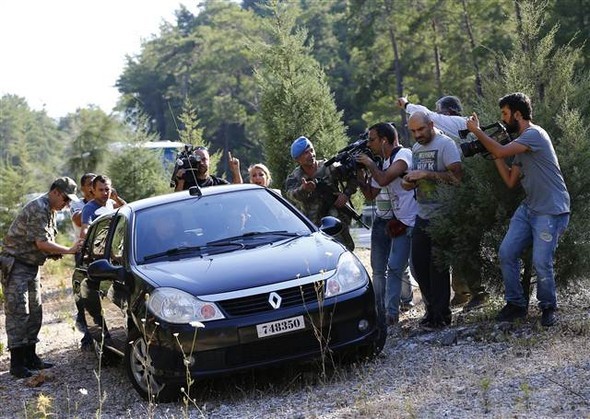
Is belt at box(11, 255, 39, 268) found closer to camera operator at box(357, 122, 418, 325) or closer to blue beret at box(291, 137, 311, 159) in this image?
blue beret at box(291, 137, 311, 159)

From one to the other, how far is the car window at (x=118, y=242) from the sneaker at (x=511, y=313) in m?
3.32

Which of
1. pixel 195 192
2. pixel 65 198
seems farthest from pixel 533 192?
pixel 65 198

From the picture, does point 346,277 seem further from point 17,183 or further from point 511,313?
point 17,183

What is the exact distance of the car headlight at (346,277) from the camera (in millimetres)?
6637

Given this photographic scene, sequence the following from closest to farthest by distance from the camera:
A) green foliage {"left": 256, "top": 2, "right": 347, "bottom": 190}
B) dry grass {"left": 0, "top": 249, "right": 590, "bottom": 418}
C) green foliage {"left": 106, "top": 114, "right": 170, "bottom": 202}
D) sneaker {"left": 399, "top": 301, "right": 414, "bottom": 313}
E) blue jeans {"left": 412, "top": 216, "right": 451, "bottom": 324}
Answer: dry grass {"left": 0, "top": 249, "right": 590, "bottom": 418}
blue jeans {"left": 412, "top": 216, "right": 451, "bottom": 324}
sneaker {"left": 399, "top": 301, "right": 414, "bottom": 313}
green foliage {"left": 256, "top": 2, "right": 347, "bottom": 190}
green foliage {"left": 106, "top": 114, "right": 170, "bottom": 202}

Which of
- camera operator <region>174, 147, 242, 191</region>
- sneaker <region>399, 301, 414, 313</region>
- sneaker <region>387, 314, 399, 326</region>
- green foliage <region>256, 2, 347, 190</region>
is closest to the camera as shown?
sneaker <region>387, 314, 399, 326</region>

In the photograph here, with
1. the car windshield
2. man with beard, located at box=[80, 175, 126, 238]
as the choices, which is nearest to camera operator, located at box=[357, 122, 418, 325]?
the car windshield

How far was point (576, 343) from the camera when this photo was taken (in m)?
6.66

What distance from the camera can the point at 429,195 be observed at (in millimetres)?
8078

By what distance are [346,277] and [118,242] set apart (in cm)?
218

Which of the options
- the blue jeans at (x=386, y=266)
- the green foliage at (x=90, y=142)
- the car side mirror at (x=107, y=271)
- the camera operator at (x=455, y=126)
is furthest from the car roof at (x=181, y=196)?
the green foliage at (x=90, y=142)

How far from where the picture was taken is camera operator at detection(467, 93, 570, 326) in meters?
7.05

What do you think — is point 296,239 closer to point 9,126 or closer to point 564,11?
point 564,11

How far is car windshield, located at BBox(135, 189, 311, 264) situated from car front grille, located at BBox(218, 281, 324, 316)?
849 millimetres
